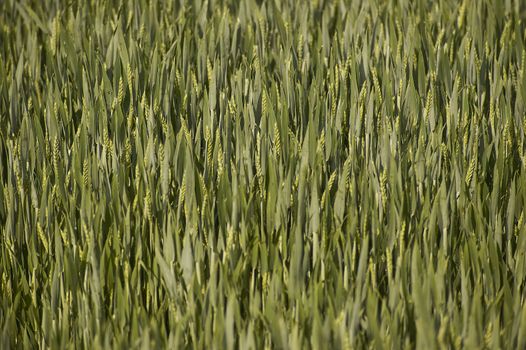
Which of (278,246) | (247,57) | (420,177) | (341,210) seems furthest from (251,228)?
(247,57)

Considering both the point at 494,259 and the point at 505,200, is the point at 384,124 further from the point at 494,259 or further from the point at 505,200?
the point at 494,259

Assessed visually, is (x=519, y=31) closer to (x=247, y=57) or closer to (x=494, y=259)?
(x=247, y=57)

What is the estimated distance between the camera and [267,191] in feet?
6.47

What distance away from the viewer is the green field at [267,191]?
161 cm

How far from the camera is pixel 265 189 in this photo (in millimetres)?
1968

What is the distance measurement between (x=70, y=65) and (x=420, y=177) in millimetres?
1167

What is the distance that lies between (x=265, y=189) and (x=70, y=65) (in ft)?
3.06

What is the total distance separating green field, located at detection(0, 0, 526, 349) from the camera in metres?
1.61

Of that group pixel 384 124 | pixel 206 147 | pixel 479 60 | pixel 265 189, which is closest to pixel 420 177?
pixel 384 124

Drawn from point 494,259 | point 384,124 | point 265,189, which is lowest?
point 494,259

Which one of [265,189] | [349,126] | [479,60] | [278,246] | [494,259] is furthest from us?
[479,60]

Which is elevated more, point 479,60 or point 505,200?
point 479,60

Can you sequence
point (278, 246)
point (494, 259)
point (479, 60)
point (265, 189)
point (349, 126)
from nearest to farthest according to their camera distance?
point (494, 259)
point (278, 246)
point (265, 189)
point (349, 126)
point (479, 60)

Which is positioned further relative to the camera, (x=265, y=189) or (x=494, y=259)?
Answer: (x=265, y=189)
